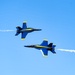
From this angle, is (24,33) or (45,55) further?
(24,33)

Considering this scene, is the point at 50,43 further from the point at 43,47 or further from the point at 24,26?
the point at 24,26

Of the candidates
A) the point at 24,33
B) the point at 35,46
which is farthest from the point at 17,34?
the point at 35,46

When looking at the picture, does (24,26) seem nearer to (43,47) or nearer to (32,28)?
(32,28)

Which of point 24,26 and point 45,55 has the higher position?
point 24,26

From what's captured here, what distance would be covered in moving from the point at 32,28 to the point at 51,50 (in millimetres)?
18858

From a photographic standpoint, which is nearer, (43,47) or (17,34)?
(43,47)

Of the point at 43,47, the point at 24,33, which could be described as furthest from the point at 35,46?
the point at 24,33

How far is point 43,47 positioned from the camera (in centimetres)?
14088

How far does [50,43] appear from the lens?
461 feet

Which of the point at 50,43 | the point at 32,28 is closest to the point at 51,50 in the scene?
the point at 50,43

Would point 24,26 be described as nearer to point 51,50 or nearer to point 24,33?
point 24,33

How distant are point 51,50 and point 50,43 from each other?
10.8 ft

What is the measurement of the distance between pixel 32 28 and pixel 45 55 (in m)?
19.2

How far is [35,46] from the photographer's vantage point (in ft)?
467
